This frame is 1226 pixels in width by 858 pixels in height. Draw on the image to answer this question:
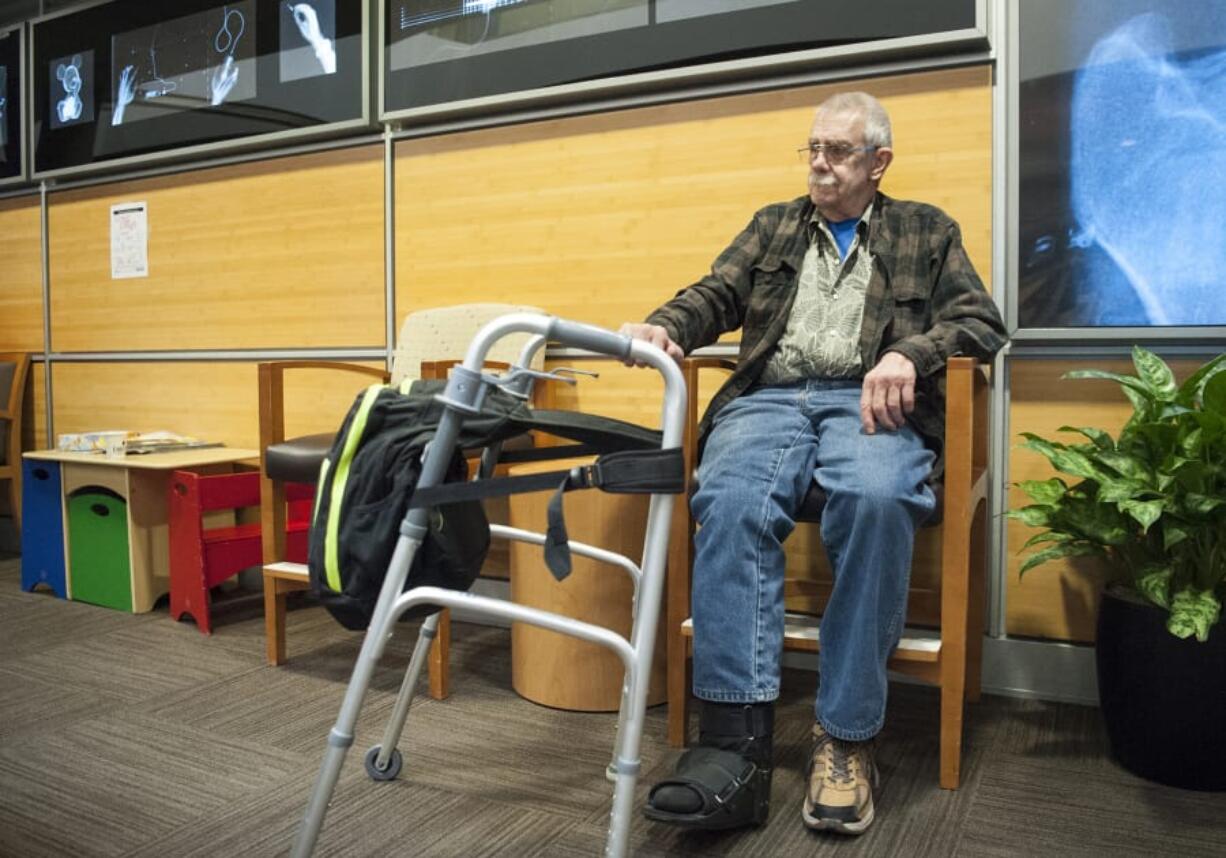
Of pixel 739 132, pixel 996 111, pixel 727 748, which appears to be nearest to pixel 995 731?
pixel 727 748

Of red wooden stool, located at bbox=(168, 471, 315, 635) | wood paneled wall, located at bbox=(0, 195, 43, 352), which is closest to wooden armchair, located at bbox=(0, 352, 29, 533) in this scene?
wood paneled wall, located at bbox=(0, 195, 43, 352)

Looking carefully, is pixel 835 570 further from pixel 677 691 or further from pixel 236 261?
pixel 236 261

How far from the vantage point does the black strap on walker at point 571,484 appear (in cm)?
99

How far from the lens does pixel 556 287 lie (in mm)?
2422

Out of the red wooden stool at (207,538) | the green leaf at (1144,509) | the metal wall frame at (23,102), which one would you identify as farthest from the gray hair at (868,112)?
the metal wall frame at (23,102)

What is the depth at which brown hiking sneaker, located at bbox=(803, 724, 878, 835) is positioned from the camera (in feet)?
4.57

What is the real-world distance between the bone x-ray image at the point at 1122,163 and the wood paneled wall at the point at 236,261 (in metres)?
1.66

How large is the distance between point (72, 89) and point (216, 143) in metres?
0.72

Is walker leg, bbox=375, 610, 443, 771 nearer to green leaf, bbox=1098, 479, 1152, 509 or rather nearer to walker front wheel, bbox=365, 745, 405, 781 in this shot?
walker front wheel, bbox=365, 745, 405, 781

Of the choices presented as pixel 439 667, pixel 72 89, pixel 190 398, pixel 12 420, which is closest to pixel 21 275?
pixel 12 420

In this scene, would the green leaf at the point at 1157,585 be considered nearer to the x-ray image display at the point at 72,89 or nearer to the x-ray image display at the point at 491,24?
the x-ray image display at the point at 491,24

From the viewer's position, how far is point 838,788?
55.7 inches

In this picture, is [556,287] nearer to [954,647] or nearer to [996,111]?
[996,111]

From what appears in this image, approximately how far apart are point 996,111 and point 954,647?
1088mm
